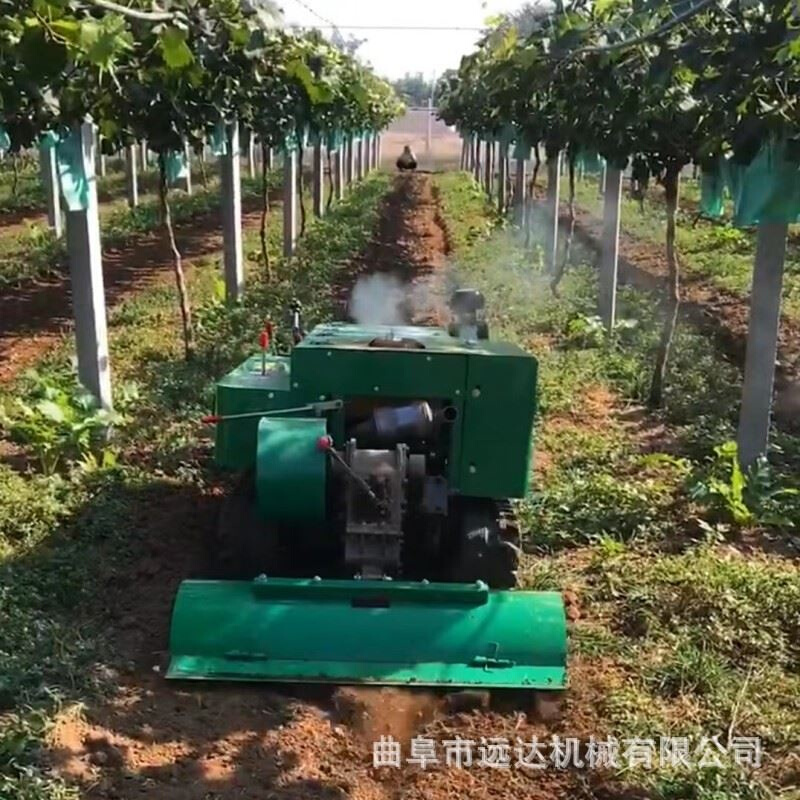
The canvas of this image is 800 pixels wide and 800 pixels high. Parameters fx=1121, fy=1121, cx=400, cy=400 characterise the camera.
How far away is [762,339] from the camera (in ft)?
25.7

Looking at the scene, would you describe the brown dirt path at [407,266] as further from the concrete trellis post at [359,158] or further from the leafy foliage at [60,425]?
the concrete trellis post at [359,158]

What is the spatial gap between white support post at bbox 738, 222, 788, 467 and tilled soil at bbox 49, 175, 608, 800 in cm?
320

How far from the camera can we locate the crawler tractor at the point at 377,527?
5.15 m

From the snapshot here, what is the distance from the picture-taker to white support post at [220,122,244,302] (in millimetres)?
14039

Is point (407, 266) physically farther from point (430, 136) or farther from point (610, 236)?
point (430, 136)

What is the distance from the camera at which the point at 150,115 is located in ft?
33.6

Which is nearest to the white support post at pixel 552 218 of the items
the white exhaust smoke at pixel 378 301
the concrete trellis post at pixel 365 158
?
the white exhaust smoke at pixel 378 301

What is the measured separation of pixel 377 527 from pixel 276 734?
117 cm

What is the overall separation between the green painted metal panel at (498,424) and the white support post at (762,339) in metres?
2.78

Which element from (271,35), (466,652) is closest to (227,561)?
(466,652)

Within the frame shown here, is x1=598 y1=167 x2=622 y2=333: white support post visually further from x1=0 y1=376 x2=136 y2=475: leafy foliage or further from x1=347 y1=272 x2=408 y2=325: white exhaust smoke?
x1=0 y1=376 x2=136 y2=475: leafy foliage

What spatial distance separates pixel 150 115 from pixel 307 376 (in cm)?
546

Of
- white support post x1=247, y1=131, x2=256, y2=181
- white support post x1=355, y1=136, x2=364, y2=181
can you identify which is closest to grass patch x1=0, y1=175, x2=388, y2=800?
white support post x1=247, y1=131, x2=256, y2=181

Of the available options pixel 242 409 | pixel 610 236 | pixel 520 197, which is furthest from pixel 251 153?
pixel 242 409
